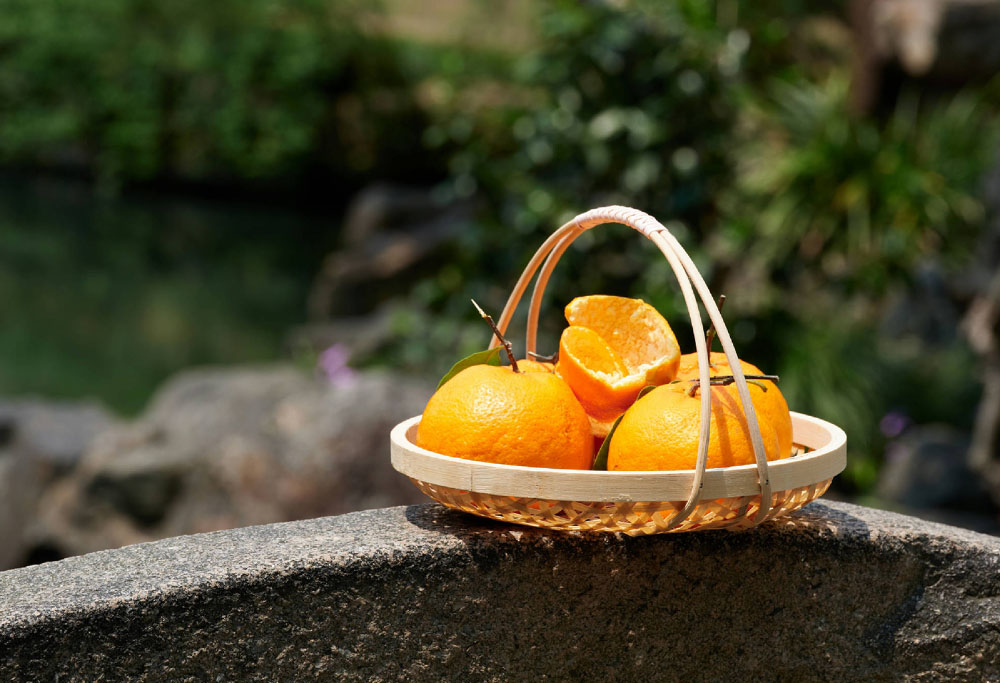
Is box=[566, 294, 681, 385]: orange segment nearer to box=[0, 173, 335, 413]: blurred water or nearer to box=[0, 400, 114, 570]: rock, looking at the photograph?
box=[0, 400, 114, 570]: rock

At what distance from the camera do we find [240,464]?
9.94 ft

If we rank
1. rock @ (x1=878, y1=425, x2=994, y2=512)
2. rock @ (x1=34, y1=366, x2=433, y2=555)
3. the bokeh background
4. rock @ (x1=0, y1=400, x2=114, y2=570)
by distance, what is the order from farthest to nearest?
1. rock @ (x1=878, y1=425, x2=994, y2=512)
2. rock @ (x1=0, y1=400, x2=114, y2=570)
3. the bokeh background
4. rock @ (x1=34, y1=366, x2=433, y2=555)

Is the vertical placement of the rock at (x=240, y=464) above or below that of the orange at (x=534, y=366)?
below

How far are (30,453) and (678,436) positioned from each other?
3.43 meters

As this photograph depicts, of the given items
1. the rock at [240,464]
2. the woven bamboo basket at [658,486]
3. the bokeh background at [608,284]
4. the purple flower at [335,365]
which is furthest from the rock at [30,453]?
the woven bamboo basket at [658,486]

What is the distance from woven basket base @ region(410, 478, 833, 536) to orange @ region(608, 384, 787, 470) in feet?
0.15

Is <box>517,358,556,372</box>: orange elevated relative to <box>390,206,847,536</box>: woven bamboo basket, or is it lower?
elevated

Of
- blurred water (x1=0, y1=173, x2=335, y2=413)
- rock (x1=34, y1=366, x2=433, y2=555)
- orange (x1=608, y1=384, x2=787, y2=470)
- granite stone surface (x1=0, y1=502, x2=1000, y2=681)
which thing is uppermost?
orange (x1=608, y1=384, x2=787, y2=470)

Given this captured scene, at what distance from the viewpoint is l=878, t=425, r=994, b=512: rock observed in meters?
3.74

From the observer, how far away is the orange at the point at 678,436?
1023 millimetres

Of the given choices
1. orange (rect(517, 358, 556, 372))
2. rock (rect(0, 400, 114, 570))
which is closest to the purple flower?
rock (rect(0, 400, 114, 570))

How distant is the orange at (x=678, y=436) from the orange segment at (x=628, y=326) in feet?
0.43

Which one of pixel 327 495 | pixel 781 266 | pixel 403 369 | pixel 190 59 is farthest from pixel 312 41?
pixel 327 495

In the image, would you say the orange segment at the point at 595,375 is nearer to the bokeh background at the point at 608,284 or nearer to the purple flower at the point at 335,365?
the bokeh background at the point at 608,284
